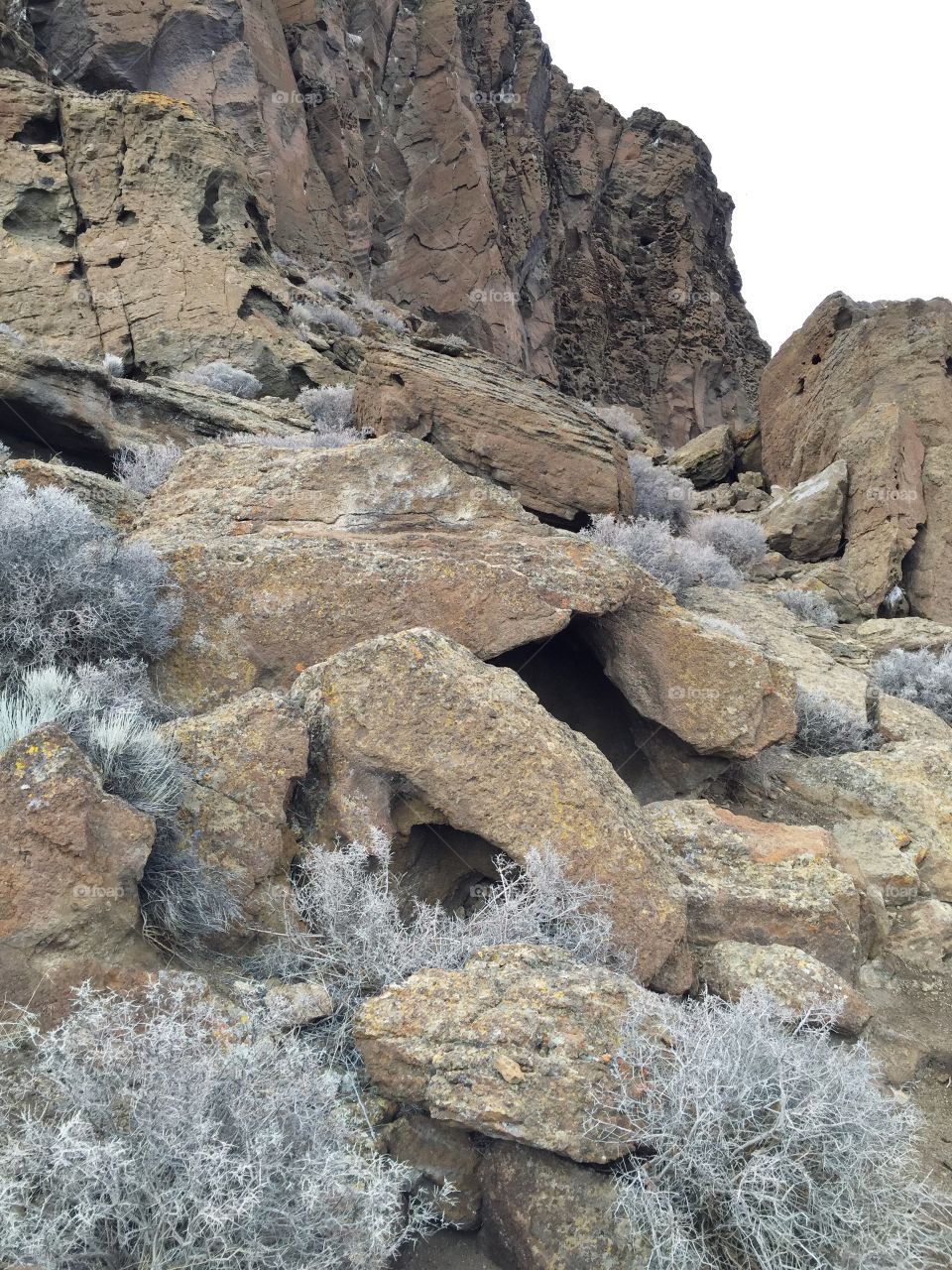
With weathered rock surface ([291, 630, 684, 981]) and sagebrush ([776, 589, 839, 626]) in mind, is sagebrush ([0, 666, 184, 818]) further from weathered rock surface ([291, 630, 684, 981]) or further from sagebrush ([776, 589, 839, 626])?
sagebrush ([776, 589, 839, 626])

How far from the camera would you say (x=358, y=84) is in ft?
81.8

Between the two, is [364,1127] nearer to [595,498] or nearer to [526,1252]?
[526,1252]

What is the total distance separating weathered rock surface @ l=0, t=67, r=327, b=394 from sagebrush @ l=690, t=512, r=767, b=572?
5893mm

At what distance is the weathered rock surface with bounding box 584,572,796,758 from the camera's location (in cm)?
518

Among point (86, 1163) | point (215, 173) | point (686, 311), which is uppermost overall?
point (686, 311)

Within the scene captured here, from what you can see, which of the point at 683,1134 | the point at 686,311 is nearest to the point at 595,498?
the point at 683,1134

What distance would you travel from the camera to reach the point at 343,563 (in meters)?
4.97

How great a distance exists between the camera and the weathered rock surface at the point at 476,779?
11.8ft

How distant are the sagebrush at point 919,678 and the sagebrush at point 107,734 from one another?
6.39 m

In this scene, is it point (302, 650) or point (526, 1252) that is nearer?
point (526, 1252)

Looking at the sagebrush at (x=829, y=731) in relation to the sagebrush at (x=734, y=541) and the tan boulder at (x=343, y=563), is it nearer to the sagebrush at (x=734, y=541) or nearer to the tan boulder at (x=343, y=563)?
the tan boulder at (x=343, y=563)

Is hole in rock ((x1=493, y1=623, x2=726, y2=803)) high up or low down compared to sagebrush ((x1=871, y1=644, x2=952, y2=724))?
down

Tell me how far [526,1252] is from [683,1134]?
0.57 meters

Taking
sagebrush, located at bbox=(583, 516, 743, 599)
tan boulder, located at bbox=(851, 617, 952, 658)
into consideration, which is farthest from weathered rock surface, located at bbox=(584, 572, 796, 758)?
tan boulder, located at bbox=(851, 617, 952, 658)
